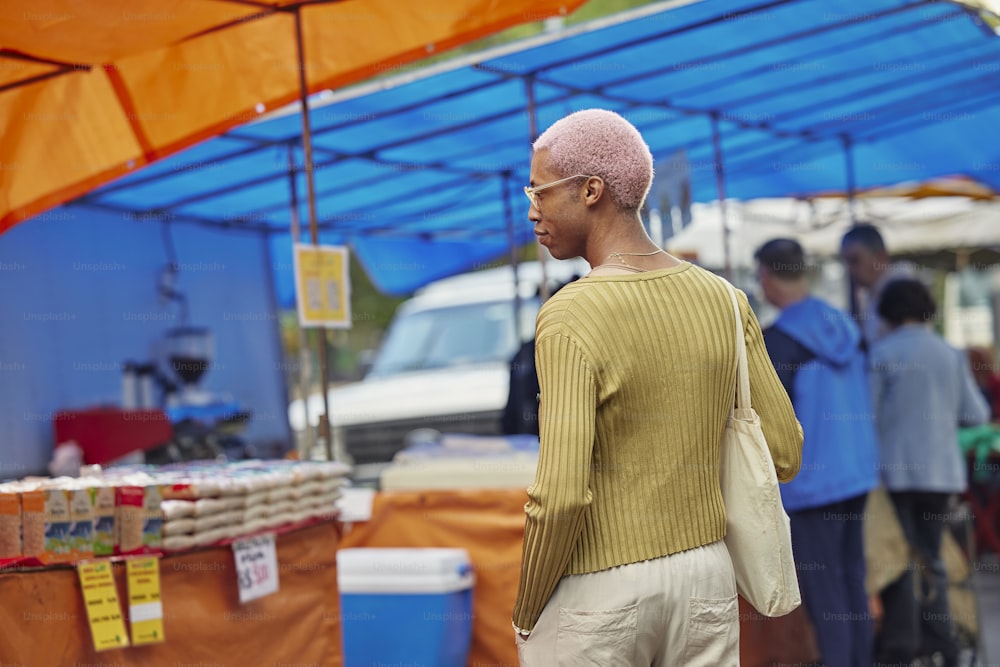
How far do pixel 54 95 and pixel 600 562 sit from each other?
134 inches

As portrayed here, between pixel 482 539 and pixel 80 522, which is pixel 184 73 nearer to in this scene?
pixel 80 522

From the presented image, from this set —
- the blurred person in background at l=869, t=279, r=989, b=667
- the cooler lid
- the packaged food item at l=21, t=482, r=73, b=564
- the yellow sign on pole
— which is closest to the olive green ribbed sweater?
the packaged food item at l=21, t=482, r=73, b=564

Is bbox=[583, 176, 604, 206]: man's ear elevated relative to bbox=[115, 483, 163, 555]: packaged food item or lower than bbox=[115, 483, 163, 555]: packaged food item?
elevated

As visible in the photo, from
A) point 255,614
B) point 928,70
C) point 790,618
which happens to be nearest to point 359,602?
point 255,614

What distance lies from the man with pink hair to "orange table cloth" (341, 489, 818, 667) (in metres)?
2.58

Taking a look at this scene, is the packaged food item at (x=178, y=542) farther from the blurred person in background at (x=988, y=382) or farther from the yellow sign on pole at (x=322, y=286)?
the blurred person in background at (x=988, y=382)

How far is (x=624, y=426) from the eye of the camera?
7.65ft

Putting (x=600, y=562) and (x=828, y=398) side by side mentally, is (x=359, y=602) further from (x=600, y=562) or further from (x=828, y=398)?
(x=600, y=562)

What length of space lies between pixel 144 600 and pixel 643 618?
176cm

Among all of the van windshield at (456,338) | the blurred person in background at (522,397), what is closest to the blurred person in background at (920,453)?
the blurred person in background at (522,397)

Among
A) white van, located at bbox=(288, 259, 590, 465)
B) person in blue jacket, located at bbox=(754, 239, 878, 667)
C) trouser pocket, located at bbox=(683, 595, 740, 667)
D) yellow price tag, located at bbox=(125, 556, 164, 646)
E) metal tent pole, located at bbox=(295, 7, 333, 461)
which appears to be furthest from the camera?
white van, located at bbox=(288, 259, 590, 465)

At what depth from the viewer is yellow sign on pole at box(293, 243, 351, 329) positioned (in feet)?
15.6

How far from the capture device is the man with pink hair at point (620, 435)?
7.41ft

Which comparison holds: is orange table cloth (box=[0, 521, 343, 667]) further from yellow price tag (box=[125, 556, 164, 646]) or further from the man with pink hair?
the man with pink hair
